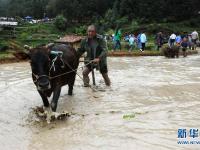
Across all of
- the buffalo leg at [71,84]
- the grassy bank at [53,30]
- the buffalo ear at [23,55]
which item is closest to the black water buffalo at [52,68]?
the buffalo leg at [71,84]

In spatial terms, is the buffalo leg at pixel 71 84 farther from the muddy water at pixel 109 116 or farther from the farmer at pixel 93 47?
the farmer at pixel 93 47

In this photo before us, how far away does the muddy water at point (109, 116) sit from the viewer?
25.5ft

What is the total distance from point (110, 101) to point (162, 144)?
3848 millimetres

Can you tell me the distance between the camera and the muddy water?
777cm

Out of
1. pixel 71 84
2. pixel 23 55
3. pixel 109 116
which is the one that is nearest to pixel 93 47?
pixel 71 84

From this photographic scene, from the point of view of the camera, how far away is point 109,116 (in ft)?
31.6

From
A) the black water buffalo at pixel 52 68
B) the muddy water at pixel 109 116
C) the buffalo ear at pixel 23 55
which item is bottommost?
the muddy water at pixel 109 116

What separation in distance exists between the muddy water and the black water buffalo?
0.62 metres

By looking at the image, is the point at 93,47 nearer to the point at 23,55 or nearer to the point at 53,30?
the point at 23,55

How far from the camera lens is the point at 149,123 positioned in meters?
8.92

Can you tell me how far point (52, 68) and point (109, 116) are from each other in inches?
61.2

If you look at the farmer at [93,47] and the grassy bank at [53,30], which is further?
the grassy bank at [53,30]

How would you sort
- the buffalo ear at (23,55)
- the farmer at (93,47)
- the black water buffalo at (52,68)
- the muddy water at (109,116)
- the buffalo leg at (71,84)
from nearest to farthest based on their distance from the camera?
the muddy water at (109,116)
the black water buffalo at (52,68)
the buffalo ear at (23,55)
the buffalo leg at (71,84)
the farmer at (93,47)

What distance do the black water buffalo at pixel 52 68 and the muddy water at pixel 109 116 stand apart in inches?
24.5
